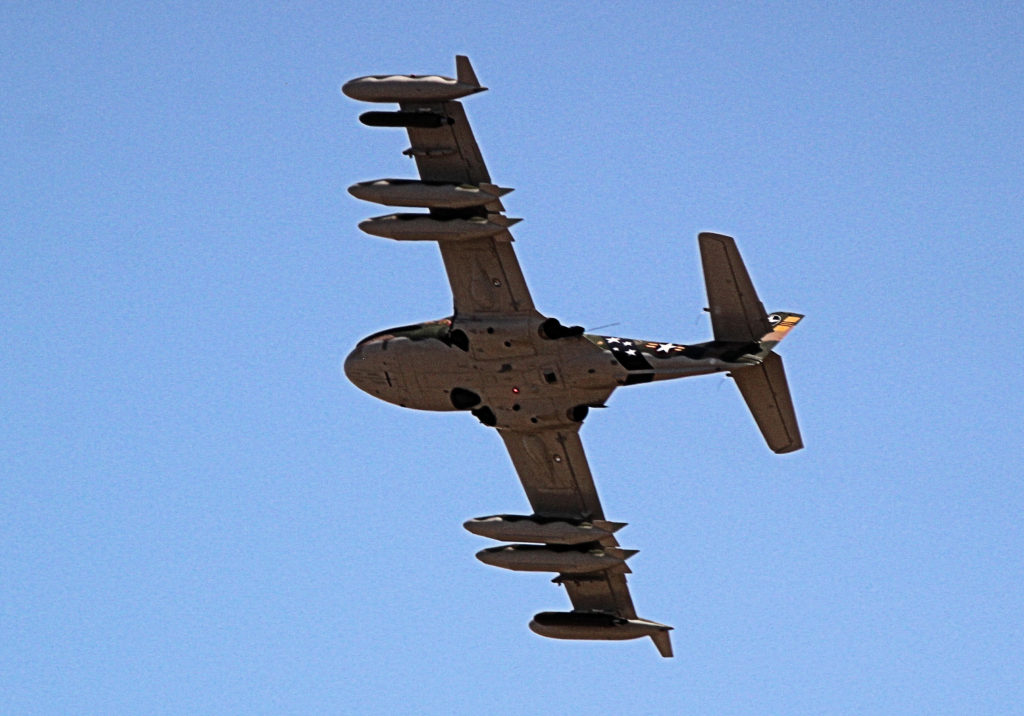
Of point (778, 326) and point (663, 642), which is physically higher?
point (778, 326)

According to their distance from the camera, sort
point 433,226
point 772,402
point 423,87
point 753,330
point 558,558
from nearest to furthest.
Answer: point 423,87, point 433,226, point 753,330, point 772,402, point 558,558

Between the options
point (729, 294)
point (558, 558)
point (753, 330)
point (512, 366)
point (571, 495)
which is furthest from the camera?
point (571, 495)

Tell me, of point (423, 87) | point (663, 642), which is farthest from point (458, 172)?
point (663, 642)

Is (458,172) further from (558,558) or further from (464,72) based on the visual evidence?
(558,558)

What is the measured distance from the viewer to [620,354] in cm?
6512

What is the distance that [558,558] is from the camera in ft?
229

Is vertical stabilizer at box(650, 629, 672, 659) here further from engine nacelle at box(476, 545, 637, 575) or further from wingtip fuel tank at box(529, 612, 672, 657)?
engine nacelle at box(476, 545, 637, 575)

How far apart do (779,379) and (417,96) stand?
44.3 ft

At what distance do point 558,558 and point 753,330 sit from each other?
421 inches

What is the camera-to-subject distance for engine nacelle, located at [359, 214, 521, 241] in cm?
6325

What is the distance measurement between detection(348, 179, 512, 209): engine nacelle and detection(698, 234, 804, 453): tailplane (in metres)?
6.24

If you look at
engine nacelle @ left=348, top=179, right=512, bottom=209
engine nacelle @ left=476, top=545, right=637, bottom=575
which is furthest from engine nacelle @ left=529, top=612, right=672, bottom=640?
engine nacelle @ left=348, top=179, right=512, bottom=209

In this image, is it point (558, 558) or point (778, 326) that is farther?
point (558, 558)

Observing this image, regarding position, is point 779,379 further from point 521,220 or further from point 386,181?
point 386,181
